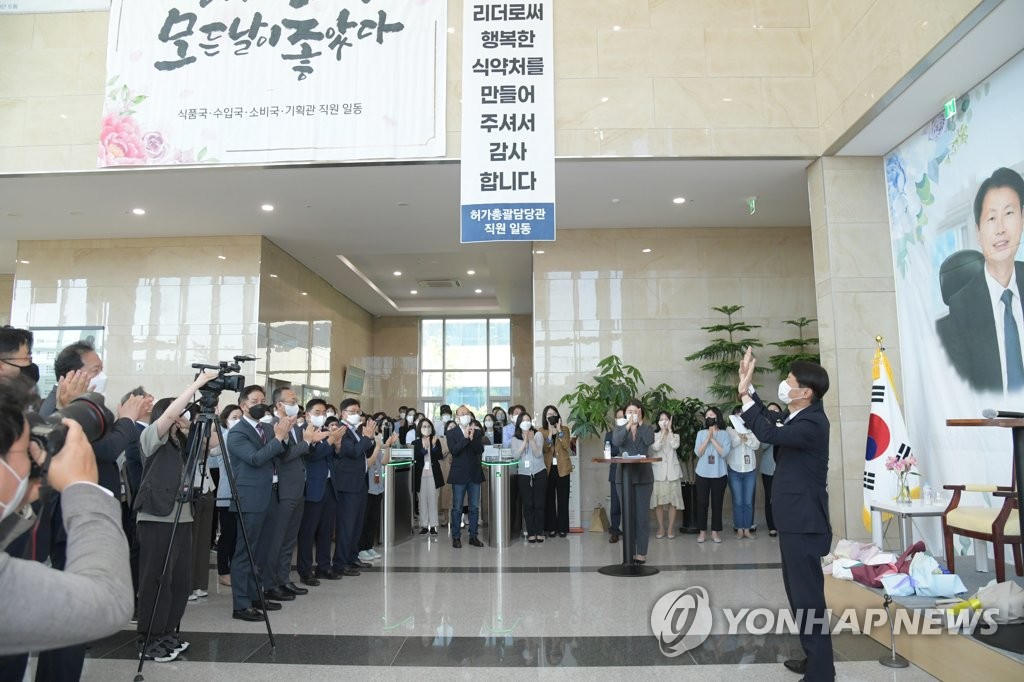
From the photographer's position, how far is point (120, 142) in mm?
7188

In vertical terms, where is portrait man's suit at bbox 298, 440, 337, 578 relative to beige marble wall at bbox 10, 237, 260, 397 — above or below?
below

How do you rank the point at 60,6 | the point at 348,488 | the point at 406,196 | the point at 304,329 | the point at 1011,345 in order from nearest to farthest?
the point at 1011,345 < the point at 348,488 < the point at 60,6 < the point at 406,196 < the point at 304,329

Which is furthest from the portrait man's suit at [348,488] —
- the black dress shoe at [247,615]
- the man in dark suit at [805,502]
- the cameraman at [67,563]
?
the cameraman at [67,563]

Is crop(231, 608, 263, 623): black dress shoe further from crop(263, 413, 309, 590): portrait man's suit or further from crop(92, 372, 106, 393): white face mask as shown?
crop(92, 372, 106, 393): white face mask

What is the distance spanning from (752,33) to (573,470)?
5662 millimetres

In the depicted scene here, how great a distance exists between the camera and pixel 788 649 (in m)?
3.87

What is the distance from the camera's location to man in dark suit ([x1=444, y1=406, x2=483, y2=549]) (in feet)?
25.5

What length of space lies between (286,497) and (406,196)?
4.56 meters

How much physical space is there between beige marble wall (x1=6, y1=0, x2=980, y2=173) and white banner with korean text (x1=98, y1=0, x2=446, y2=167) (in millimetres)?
340

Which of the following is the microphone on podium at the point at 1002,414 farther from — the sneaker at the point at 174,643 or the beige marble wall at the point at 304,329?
the beige marble wall at the point at 304,329

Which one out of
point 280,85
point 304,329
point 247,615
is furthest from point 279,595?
point 304,329

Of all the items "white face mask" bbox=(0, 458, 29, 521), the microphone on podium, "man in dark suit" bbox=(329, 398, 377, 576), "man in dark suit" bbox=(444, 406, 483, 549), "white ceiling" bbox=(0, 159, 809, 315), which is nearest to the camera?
"white face mask" bbox=(0, 458, 29, 521)

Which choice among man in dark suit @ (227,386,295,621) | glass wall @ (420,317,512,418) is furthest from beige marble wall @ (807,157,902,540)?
glass wall @ (420,317,512,418)

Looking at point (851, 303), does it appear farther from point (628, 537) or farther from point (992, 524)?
point (628, 537)
